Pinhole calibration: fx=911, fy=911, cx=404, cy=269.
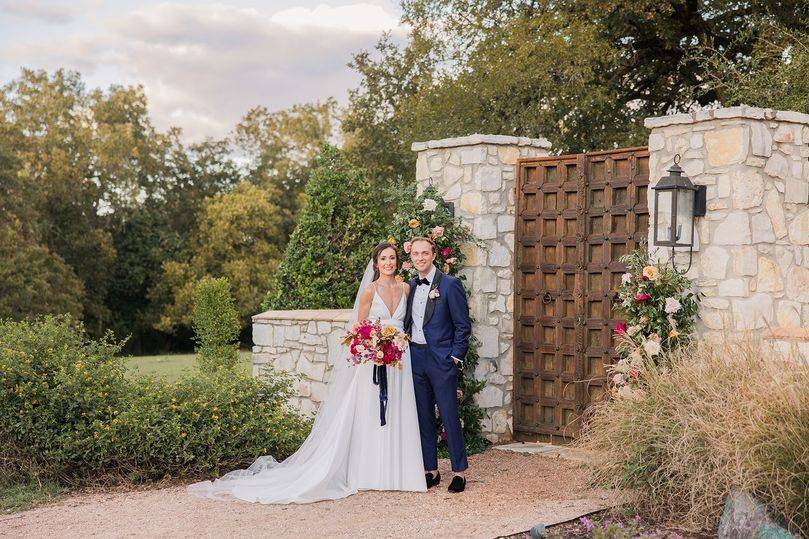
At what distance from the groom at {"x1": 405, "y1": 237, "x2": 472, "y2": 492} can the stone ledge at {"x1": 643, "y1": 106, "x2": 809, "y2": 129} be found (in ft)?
Answer: 6.52

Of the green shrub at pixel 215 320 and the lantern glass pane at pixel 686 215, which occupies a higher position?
the lantern glass pane at pixel 686 215

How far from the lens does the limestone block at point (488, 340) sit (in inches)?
323

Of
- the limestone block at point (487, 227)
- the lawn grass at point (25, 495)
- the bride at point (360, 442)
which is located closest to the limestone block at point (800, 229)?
the limestone block at point (487, 227)

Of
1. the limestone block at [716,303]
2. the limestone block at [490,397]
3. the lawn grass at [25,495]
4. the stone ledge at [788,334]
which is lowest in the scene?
the lawn grass at [25,495]

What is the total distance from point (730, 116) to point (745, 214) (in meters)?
0.72

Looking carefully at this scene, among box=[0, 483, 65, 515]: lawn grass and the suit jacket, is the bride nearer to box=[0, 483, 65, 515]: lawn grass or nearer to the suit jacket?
the suit jacket

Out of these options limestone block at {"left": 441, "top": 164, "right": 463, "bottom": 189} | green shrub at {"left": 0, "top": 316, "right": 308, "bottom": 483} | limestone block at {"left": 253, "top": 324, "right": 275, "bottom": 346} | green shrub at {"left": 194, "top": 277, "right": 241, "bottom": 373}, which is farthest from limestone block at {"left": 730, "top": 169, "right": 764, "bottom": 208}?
green shrub at {"left": 194, "top": 277, "right": 241, "bottom": 373}

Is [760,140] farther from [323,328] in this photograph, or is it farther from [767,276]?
[323,328]

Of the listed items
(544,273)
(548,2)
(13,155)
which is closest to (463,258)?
(544,273)

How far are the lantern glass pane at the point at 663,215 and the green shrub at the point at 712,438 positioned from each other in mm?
1296

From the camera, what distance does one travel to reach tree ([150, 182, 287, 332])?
2702 centimetres

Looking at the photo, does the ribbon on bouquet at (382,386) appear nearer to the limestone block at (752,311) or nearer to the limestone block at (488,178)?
the limestone block at (488,178)

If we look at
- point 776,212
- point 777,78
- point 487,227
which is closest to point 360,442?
point 487,227

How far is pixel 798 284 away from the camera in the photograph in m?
7.03
